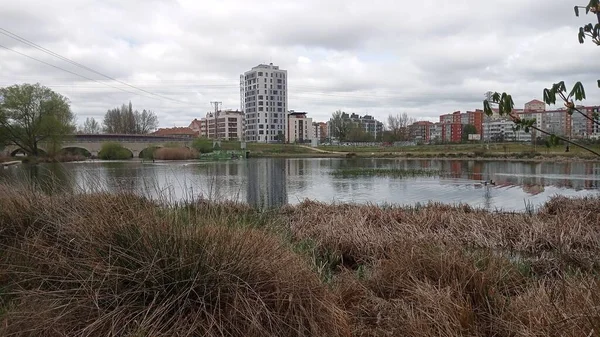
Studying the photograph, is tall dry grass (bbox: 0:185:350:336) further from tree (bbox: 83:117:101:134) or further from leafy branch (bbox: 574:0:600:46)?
tree (bbox: 83:117:101:134)

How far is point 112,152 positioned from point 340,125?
70134 mm

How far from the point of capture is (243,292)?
3795 mm

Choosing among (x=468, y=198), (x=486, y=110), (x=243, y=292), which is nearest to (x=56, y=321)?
(x=243, y=292)

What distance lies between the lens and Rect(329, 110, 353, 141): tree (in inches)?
5295

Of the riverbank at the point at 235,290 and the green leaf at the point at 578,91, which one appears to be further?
the riverbank at the point at 235,290

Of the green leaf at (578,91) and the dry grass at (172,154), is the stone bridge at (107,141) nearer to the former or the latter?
the dry grass at (172,154)

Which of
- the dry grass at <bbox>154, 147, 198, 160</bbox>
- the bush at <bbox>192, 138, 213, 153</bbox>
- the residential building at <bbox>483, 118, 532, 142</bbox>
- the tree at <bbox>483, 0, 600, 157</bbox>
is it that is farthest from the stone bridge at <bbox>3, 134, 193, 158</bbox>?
the tree at <bbox>483, 0, 600, 157</bbox>

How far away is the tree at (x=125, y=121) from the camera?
130 m

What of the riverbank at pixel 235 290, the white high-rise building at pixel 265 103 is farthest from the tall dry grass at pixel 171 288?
the white high-rise building at pixel 265 103

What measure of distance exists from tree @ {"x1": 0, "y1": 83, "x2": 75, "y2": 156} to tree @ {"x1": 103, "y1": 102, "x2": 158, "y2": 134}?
55.3 meters

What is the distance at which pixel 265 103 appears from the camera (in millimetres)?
166750

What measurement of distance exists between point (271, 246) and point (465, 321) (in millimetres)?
1970

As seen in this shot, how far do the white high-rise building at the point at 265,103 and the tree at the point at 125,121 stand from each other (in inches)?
1662

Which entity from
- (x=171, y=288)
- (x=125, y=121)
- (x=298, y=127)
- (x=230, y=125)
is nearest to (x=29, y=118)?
(x=125, y=121)
